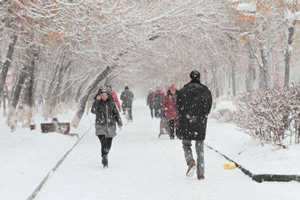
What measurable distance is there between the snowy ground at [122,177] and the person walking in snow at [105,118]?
0.64 meters

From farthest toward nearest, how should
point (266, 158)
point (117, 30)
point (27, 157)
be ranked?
point (117, 30) < point (27, 157) < point (266, 158)

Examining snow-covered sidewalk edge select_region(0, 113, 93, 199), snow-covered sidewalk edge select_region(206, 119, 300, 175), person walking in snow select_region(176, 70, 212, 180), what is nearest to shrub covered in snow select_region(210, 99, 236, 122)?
snow-covered sidewalk edge select_region(0, 113, 93, 199)

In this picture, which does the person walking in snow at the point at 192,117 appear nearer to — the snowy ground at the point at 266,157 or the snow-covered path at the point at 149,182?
the snow-covered path at the point at 149,182

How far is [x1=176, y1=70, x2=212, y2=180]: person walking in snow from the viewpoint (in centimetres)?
1178

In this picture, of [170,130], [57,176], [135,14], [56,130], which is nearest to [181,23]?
[135,14]

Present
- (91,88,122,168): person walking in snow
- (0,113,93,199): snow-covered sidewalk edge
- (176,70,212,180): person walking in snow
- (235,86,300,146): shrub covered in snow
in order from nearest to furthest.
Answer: (0,113,93,199): snow-covered sidewalk edge
(176,70,212,180): person walking in snow
(235,86,300,146): shrub covered in snow
(91,88,122,168): person walking in snow

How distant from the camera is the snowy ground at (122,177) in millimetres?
9812

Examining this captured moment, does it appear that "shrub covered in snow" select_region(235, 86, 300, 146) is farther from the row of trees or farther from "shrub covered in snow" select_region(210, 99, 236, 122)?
Result: "shrub covered in snow" select_region(210, 99, 236, 122)

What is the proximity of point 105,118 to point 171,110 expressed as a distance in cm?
777

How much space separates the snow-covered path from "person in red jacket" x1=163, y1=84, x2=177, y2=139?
4.84 metres

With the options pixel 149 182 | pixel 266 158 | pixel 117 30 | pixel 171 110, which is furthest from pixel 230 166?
pixel 117 30

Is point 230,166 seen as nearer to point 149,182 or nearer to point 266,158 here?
point 266,158

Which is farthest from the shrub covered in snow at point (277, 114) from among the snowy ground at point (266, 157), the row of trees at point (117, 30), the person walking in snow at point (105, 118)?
the row of trees at point (117, 30)

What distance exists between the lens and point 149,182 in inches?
445
